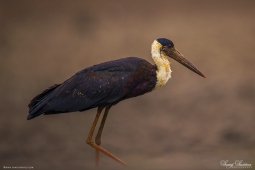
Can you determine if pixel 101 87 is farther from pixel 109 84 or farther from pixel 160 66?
pixel 160 66

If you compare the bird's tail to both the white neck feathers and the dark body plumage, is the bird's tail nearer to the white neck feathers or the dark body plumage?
the dark body plumage

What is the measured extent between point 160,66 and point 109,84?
25.3 inches

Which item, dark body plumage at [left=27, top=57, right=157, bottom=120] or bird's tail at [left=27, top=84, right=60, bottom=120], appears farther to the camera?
bird's tail at [left=27, top=84, right=60, bottom=120]

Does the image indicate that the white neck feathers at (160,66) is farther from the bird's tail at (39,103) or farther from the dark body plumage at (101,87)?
the bird's tail at (39,103)

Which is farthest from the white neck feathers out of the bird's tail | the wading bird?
the bird's tail

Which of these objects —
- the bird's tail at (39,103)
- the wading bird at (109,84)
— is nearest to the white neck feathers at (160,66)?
the wading bird at (109,84)

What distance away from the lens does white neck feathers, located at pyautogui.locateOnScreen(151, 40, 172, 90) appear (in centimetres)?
1063

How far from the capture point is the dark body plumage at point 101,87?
10.6 metres

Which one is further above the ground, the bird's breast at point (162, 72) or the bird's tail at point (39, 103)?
the bird's breast at point (162, 72)

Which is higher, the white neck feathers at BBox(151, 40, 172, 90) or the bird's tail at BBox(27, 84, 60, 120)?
the white neck feathers at BBox(151, 40, 172, 90)

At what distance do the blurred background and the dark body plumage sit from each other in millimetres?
1140

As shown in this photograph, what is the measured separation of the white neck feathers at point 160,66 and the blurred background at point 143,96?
115cm

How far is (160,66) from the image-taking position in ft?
35.1

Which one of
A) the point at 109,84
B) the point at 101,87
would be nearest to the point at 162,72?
the point at 109,84
